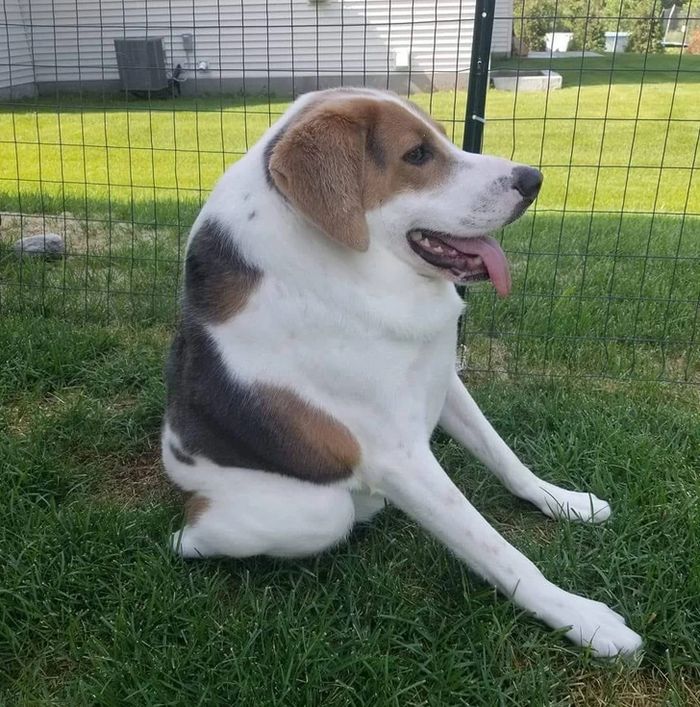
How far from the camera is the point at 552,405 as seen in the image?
3.41 metres

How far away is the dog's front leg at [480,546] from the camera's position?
221cm

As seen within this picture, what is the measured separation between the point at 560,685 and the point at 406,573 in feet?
2.08

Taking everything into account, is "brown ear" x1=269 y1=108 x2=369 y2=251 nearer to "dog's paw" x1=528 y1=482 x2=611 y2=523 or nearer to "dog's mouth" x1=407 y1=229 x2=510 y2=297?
"dog's mouth" x1=407 y1=229 x2=510 y2=297

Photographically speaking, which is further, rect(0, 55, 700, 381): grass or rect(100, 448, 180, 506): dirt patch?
rect(0, 55, 700, 381): grass

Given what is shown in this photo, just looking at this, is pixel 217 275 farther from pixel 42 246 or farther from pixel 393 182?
pixel 42 246

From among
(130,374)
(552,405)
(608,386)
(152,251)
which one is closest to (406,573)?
(552,405)

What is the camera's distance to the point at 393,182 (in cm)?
219

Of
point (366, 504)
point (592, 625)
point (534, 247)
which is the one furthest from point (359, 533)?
A: point (534, 247)

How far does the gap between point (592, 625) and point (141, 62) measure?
12.5m

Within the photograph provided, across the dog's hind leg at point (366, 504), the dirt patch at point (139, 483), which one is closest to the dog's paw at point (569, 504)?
the dog's hind leg at point (366, 504)

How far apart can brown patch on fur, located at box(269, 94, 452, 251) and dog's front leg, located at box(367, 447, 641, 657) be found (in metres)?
0.68

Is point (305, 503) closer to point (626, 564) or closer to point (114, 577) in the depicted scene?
point (114, 577)

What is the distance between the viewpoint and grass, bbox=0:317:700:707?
212 cm

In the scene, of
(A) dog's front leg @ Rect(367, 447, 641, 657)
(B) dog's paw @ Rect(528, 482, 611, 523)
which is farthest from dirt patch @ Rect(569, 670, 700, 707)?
(B) dog's paw @ Rect(528, 482, 611, 523)
